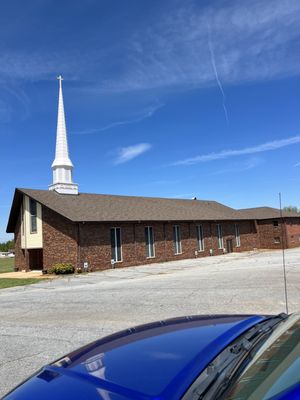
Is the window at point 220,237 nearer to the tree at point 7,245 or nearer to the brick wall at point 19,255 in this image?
the brick wall at point 19,255

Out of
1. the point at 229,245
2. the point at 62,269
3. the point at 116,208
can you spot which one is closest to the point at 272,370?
the point at 62,269

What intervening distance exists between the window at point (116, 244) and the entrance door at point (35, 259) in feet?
22.8

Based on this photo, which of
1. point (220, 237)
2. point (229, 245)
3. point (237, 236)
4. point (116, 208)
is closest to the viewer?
point (116, 208)

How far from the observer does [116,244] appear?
29.5 metres

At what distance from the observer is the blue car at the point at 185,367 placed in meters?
1.91

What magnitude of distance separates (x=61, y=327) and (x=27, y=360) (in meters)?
2.51

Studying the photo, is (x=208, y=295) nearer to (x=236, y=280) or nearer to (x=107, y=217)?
(x=236, y=280)

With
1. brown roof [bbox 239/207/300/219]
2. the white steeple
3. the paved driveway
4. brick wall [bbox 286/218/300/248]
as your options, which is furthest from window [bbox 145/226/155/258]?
brick wall [bbox 286/218/300/248]

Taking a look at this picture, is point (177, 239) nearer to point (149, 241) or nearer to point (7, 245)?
point (149, 241)

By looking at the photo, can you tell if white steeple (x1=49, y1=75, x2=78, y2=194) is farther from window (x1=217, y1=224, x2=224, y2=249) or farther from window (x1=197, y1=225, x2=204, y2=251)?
window (x1=217, y1=224, x2=224, y2=249)

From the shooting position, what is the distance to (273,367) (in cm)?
204

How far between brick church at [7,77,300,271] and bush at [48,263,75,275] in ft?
1.70

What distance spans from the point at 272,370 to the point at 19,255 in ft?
109

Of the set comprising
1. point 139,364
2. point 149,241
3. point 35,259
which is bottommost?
point 139,364
